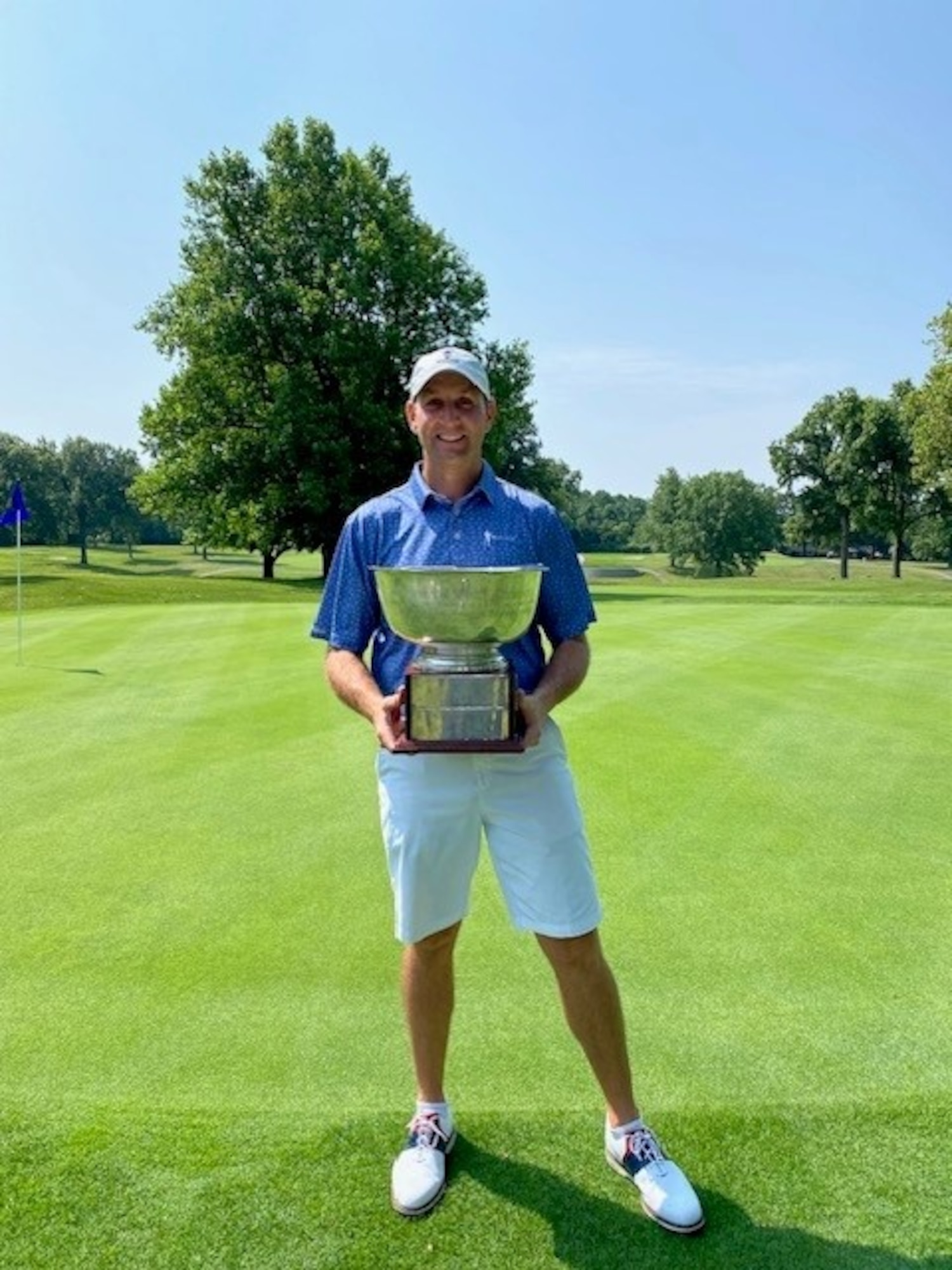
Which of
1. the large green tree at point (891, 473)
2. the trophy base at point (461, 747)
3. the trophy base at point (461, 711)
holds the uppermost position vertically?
the large green tree at point (891, 473)

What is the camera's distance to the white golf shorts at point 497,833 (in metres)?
2.63

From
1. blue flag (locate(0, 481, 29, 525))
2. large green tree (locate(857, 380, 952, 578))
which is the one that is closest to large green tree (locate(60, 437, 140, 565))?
large green tree (locate(857, 380, 952, 578))

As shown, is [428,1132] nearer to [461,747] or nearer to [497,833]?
[497,833]

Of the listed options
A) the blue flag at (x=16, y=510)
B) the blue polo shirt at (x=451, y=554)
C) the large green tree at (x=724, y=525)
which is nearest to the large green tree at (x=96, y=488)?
the large green tree at (x=724, y=525)

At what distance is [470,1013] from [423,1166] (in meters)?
0.81

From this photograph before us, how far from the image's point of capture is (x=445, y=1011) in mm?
2768

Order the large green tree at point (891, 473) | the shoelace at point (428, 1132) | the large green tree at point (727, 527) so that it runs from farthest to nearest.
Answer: the large green tree at point (727, 527), the large green tree at point (891, 473), the shoelace at point (428, 1132)

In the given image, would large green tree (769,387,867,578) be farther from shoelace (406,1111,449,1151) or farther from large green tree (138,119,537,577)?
shoelace (406,1111,449,1151)

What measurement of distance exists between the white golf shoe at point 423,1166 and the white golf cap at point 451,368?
194 centimetres

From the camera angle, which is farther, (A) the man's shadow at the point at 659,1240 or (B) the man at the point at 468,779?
(B) the man at the point at 468,779

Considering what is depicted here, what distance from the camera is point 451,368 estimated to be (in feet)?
8.47

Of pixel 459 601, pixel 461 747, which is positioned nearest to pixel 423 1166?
pixel 461 747

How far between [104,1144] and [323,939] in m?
1.32

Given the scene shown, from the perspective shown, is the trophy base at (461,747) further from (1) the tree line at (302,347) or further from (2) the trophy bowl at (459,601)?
(1) the tree line at (302,347)
